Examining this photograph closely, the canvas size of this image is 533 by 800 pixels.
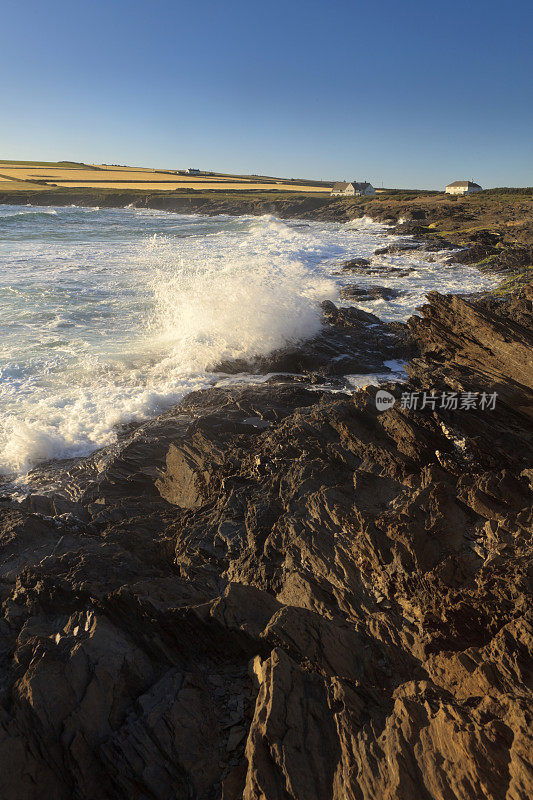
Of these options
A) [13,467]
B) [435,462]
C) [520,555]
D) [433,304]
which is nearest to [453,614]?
[520,555]

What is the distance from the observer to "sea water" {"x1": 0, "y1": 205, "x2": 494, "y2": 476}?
12039 millimetres

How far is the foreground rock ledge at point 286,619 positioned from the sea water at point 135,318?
11.1ft

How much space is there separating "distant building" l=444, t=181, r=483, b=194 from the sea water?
85.6 metres

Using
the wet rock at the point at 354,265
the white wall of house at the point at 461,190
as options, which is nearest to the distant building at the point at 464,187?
the white wall of house at the point at 461,190

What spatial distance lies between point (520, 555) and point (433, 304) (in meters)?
10.2

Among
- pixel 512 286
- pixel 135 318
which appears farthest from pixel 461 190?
pixel 135 318

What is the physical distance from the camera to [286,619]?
4891 millimetres

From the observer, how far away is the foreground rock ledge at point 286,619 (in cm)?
374

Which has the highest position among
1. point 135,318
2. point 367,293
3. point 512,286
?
point 512,286

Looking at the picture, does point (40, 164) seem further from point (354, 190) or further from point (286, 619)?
point (286, 619)

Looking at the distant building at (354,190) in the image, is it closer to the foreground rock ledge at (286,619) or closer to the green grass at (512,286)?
the green grass at (512,286)

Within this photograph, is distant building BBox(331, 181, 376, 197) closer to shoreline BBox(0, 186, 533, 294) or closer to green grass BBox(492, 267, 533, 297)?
shoreline BBox(0, 186, 533, 294)

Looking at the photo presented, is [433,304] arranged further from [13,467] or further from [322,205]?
[322,205]

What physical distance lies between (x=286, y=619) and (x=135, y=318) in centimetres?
1851
